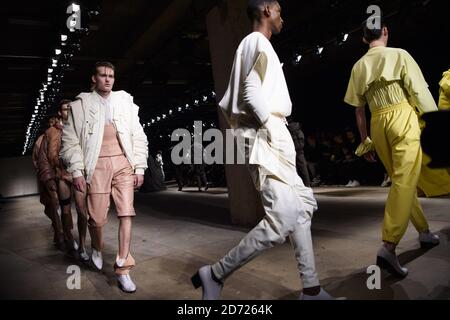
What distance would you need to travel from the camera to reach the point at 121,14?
7797 millimetres

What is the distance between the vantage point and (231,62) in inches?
174

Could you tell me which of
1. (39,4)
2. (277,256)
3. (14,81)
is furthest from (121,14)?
(277,256)

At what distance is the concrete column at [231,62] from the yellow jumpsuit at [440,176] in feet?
6.29

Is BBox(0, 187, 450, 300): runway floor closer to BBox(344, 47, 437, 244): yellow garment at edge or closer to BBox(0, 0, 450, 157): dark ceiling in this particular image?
BBox(344, 47, 437, 244): yellow garment at edge

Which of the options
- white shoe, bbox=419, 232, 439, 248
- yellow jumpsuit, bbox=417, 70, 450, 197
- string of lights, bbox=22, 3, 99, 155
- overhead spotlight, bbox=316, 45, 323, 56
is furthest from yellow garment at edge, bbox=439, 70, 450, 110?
overhead spotlight, bbox=316, 45, 323, 56

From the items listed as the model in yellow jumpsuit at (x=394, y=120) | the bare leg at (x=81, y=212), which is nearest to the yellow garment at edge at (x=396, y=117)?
the model in yellow jumpsuit at (x=394, y=120)

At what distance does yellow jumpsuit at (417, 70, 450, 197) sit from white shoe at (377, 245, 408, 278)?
0.72 meters

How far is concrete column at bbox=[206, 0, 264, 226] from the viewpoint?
4.33 meters

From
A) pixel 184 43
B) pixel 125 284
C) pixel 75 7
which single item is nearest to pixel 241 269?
pixel 125 284

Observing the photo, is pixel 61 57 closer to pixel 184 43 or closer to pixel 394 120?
pixel 184 43

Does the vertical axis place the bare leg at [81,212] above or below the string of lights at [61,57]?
below

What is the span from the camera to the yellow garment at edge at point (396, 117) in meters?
2.33

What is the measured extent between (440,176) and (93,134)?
8.45 feet

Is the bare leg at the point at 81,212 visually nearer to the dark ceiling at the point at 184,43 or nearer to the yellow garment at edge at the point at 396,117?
the yellow garment at edge at the point at 396,117
